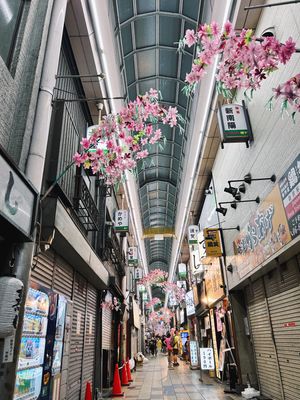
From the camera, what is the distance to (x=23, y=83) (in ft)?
17.0

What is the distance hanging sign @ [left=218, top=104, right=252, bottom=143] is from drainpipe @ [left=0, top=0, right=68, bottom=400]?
494 centimetres

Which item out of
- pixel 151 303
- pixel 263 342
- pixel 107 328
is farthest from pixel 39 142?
pixel 151 303

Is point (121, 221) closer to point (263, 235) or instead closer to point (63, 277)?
point (63, 277)

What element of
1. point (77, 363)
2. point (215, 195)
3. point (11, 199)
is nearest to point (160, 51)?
point (215, 195)

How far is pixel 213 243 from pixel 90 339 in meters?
6.15

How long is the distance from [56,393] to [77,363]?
12.9ft

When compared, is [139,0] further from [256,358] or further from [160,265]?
[160,265]

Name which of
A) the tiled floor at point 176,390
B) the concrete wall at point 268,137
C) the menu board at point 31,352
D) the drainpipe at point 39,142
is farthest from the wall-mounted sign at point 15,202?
the tiled floor at point 176,390

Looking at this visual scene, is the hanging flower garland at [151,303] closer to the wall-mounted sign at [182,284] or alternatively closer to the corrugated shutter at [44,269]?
the wall-mounted sign at [182,284]

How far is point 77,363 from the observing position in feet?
27.8

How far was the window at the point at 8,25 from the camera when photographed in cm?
487

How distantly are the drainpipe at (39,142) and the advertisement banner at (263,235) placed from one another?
4971 mm

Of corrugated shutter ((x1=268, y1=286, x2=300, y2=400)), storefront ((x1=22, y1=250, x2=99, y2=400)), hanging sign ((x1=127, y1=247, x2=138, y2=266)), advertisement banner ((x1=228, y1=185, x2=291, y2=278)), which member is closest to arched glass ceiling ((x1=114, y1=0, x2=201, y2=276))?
advertisement banner ((x1=228, y1=185, x2=291, y2=278))

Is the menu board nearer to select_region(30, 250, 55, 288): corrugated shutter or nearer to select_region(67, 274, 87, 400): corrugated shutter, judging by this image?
select_region(30, 250, 55, 288): corrugated shutter
